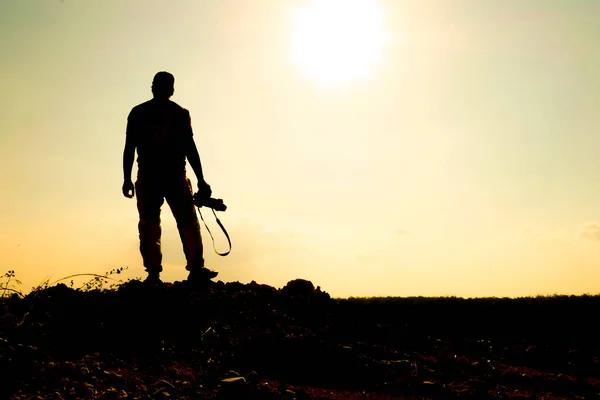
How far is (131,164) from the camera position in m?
6.72

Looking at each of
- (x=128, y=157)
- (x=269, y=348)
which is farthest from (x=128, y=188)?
(x=269, y=348)

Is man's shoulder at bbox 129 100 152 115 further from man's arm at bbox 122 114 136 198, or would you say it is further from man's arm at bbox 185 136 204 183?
man's arm at bbox 185 136 204 183

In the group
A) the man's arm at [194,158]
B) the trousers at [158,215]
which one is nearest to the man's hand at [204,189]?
the man's arm at [194,158]

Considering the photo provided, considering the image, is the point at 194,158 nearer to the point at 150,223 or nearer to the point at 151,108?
the point at 151,108

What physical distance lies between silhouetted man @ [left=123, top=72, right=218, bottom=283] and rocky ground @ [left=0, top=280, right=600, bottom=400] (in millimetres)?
471

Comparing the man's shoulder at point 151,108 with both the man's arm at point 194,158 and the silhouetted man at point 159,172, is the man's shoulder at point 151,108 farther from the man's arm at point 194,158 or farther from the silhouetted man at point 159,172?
the man's arm at point 194,158

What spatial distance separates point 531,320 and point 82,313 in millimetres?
6096

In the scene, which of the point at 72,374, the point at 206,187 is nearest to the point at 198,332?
the point at 72,374

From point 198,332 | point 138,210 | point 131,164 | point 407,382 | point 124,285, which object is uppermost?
point 131,164

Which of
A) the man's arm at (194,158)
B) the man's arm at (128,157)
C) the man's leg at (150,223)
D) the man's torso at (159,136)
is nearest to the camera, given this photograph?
the man's leg at (150,223)

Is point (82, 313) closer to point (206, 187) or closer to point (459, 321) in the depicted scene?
point (206, 187)

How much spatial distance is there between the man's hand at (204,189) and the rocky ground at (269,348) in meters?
1.18

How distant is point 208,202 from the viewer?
6914mm

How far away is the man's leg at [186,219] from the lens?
21.8 ft
